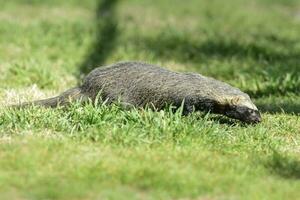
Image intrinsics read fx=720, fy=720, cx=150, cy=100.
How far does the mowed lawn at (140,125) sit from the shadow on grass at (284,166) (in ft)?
0.05

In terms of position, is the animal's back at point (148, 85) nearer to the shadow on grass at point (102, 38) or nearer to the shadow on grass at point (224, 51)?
the shadow on grass at point (102, 38)

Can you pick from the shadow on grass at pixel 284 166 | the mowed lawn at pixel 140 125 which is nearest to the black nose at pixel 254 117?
the mowed lawn at pixel 140 125

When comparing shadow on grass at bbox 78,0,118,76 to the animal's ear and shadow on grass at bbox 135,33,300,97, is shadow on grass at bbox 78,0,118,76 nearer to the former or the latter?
shadow on grass at bbox 135,33,300,97

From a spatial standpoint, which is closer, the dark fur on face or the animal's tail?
the dark fur on face

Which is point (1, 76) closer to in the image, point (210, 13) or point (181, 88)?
point (181, 88)

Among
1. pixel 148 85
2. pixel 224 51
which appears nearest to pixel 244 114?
pixel 148 85

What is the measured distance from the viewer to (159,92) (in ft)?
23.3

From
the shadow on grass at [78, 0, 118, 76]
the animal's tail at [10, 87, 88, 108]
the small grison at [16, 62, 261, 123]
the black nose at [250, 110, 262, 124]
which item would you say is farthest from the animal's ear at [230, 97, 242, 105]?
the shadow on grass at [78, 0, 118, 76]

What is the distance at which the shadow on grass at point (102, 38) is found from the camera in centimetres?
1059

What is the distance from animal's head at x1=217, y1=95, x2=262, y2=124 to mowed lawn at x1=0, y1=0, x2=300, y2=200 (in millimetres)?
106

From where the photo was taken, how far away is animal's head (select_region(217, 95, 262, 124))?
685 centimetres

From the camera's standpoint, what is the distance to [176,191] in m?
4.87

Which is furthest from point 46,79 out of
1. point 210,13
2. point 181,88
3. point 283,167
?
point 210,13

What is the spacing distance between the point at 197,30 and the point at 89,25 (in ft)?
6.91
